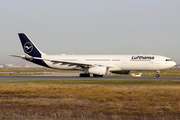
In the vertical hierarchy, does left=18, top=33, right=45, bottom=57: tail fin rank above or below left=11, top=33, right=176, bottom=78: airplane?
above

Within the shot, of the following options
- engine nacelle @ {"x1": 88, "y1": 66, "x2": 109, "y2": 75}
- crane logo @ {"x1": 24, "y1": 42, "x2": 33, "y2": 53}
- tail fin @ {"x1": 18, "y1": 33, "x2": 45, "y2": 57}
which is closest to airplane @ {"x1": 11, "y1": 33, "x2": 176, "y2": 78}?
engine nacelle @ {"x1": 88, "y1": 66, "x2": 109, "y2": 75}

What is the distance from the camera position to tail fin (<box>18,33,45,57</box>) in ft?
156

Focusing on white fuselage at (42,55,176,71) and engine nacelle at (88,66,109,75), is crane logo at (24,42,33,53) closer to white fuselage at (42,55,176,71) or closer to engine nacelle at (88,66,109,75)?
white fuselage at (42,55,176,71)

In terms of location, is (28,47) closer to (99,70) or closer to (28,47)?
(28,47)

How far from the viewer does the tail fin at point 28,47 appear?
156 feet

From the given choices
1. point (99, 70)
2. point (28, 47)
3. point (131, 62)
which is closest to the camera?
point (99, 70)

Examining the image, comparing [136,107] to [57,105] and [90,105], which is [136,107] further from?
[57,105]

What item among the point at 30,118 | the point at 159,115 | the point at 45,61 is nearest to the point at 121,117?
the point at 159,115

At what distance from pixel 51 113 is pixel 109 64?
33.4 meters

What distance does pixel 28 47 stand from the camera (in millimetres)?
47688

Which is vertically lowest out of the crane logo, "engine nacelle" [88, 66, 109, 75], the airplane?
"engine nacelle" [88, 66, 109, 75]

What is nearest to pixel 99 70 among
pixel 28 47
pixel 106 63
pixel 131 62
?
pixel 106 63

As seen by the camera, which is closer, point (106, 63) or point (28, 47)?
point (106, 63)

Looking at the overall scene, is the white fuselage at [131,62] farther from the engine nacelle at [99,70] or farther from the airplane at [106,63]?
the engine nacelle at [99,70]
